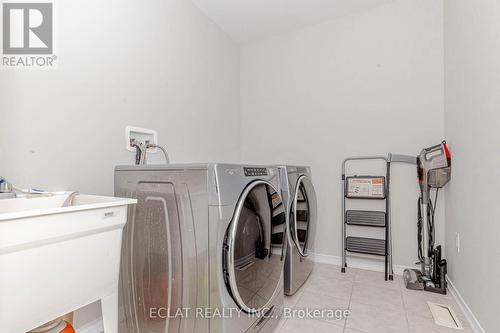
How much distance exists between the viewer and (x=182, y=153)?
225 cm

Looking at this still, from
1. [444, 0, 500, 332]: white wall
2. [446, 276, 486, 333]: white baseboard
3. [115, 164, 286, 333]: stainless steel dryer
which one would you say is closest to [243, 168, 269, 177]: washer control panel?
[115, 164, 286, 333]: stainless steel dryer

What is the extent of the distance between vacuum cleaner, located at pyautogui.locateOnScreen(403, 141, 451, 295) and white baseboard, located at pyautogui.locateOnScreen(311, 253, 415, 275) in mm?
127

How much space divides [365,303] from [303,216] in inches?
30.3

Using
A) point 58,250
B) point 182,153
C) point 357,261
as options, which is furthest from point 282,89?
point 58,250

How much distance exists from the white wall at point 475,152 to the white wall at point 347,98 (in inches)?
9.3

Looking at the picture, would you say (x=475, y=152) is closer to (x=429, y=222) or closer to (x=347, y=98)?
(x=429, y=222)

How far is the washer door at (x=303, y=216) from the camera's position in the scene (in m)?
1.93

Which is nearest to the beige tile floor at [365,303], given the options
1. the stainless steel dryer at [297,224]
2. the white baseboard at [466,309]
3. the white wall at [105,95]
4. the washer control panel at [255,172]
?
the white baseboard at [466,309]

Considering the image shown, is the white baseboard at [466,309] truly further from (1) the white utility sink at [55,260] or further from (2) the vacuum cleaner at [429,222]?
(1) the white utility sink at [55,260]

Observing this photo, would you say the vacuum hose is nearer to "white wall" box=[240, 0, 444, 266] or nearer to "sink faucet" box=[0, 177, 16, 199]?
"white wall" box=[240, 0, 444, 266]

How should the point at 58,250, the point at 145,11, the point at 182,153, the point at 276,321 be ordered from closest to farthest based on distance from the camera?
the point at 58,250, the point at 276,321, the point at 145,11, the point at 182,153

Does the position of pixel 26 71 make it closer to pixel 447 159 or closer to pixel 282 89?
pixel 282 89

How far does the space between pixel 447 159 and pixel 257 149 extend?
187cm

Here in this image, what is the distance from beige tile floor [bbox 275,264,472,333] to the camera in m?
1.58
